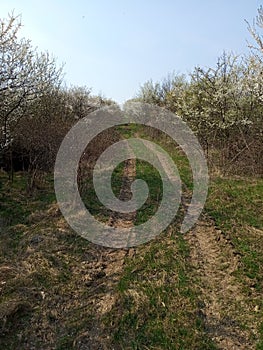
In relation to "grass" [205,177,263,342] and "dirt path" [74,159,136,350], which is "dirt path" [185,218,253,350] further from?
"dirt path" [74,159,136,350]

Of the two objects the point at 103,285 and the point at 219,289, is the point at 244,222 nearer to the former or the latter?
the point at 219,289

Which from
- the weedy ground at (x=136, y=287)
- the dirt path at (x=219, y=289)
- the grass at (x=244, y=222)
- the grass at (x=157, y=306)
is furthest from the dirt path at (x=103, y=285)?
the grass at (x=244, y=222)

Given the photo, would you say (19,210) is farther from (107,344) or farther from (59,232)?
(107,344)

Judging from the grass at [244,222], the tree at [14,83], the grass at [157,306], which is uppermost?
the tree at [14,83]

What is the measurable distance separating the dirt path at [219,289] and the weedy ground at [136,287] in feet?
0.04

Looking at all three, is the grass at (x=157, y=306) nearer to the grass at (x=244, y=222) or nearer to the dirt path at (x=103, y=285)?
the dirt path at (x=103, y=285)

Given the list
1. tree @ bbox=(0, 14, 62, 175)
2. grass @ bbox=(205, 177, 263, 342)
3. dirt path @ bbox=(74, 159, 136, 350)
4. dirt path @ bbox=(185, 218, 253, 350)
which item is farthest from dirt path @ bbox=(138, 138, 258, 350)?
tree @ bbox=(0, 14, 62, 175)

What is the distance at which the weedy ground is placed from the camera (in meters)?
3.31

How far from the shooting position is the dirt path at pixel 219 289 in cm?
329

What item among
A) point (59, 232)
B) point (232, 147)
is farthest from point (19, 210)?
point (232, 147)

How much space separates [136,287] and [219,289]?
1.13 meters

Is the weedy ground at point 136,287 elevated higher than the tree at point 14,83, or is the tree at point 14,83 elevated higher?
the tree at point 14,83

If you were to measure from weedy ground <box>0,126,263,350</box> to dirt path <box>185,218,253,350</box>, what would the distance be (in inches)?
0.5

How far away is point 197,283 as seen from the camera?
4254 millimetres
